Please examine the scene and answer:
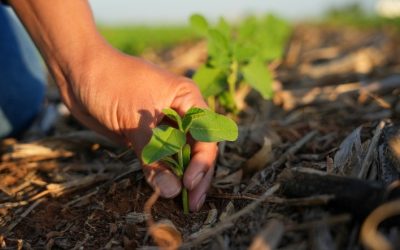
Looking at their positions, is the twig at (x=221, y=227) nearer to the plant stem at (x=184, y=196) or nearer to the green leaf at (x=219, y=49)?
the plant stem at (x=184, y=196)

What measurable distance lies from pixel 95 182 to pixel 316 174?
1.05m

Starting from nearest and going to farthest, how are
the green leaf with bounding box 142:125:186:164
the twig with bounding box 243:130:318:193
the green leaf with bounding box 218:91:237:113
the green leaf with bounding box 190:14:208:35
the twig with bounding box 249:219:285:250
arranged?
the twig with bounding box 249:219:285:250
the green leaf with bounding box 142:125:186:164
the twig with bounding box 243:130:318:193
the green leaf with bounding box 190:14:208:35
the green leaf with bounding box 218:91:237:113

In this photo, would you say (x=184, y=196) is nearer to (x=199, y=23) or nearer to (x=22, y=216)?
(x=22, y=216)

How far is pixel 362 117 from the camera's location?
2.69 meters

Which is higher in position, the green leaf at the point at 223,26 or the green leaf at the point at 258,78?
the green leaf at the point at 223,26

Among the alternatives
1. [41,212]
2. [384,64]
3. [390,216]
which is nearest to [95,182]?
[41,212]

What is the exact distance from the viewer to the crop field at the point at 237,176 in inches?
57.7

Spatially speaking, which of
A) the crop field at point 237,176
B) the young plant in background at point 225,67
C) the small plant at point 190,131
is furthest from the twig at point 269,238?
the young plant in background at point 225,67

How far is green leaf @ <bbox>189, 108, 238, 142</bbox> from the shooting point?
5.74 ft

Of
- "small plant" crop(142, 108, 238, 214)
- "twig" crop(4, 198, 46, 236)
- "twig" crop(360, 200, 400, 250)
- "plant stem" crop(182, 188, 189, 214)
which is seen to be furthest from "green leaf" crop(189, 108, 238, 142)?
"twig" crop(4, 198, 46, 236)

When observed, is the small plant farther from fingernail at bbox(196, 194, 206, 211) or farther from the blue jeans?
the blue jeans

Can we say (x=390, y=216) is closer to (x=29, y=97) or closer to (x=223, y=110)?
(x=223, y=110)

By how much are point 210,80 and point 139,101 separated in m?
0.76

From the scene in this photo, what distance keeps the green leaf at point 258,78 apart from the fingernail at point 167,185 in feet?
3.09
